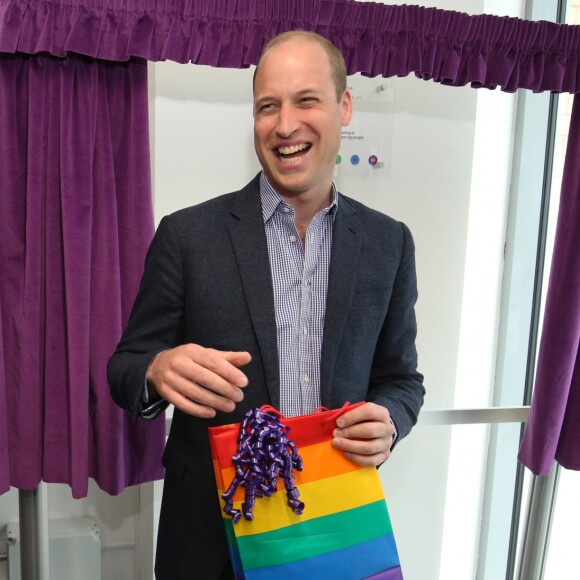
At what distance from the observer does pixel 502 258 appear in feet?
7.64

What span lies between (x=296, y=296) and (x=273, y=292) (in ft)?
0.19

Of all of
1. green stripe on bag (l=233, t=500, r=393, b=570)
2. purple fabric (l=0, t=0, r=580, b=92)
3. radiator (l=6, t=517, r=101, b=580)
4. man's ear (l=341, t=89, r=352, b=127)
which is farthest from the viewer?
radiator (l=6, t=517, r=101, b=580)

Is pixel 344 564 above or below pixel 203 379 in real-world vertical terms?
below

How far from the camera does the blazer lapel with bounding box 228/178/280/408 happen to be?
1.08 meters

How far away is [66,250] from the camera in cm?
153

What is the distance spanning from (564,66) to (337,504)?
1445 mm

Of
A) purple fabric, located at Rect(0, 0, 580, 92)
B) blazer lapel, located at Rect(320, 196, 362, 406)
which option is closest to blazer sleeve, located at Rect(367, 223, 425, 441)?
blazer lapel, located at Rect(320, 196, 362, 406)

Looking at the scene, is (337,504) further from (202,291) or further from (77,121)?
(77,121)

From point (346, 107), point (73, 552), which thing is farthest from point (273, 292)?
point (73, 552)

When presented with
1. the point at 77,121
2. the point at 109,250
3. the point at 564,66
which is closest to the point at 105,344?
the point at 109,250

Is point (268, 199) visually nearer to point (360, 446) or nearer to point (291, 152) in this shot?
point (291, 152)

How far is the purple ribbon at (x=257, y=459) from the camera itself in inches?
35.5

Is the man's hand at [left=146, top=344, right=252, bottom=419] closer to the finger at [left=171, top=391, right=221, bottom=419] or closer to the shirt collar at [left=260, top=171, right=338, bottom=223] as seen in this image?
the finger at [left=171, top=391, right=221, bottom=419]

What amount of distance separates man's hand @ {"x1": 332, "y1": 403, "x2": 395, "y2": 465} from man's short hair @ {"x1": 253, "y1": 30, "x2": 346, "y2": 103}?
60 cm
